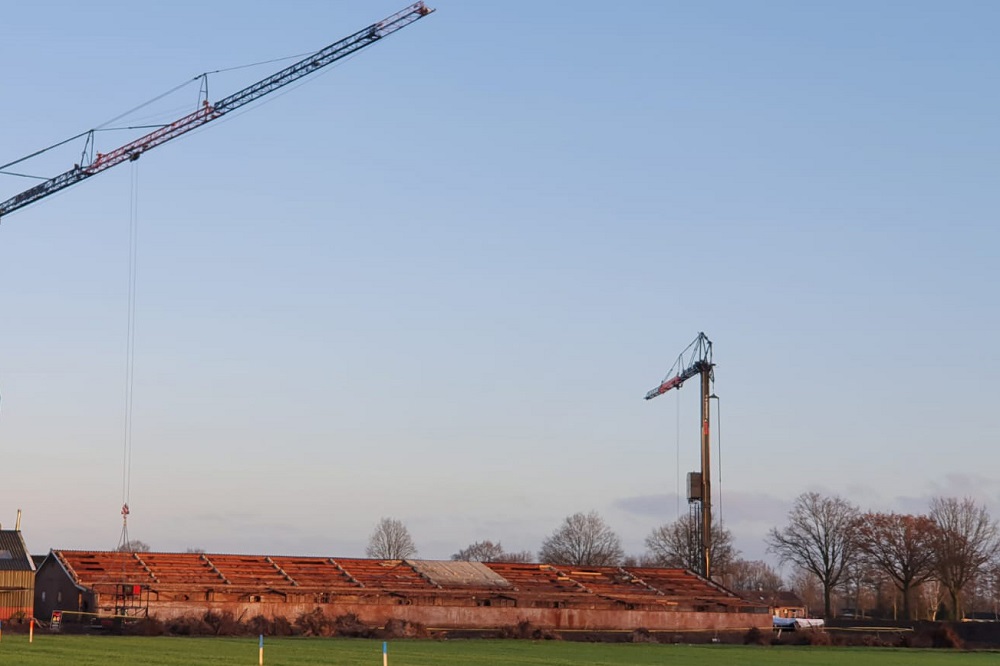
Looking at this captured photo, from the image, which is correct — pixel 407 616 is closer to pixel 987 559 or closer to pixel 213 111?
pixel 213 111

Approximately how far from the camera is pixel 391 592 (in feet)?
275

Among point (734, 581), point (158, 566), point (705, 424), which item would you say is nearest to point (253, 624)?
point (158, 566)

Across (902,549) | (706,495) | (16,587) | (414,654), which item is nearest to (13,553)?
(16,587)

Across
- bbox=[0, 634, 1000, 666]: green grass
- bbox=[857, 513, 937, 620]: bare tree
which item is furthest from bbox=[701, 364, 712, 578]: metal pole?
bbox=[0, 634, 1000, 666]: green grass

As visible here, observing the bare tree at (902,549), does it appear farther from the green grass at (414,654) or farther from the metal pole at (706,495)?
the green grass at (414,654)

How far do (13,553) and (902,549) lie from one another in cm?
8640

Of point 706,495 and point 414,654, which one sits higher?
point 706,495

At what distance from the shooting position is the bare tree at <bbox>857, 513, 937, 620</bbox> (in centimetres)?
12794

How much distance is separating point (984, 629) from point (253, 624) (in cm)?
4383

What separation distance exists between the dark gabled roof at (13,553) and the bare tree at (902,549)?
83.2 metres

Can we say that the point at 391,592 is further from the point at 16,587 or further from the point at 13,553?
the point at 13,553

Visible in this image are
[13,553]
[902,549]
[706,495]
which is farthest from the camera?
[902,549]

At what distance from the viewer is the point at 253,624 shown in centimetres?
6938

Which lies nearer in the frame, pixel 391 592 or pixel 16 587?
pixel 16 587
